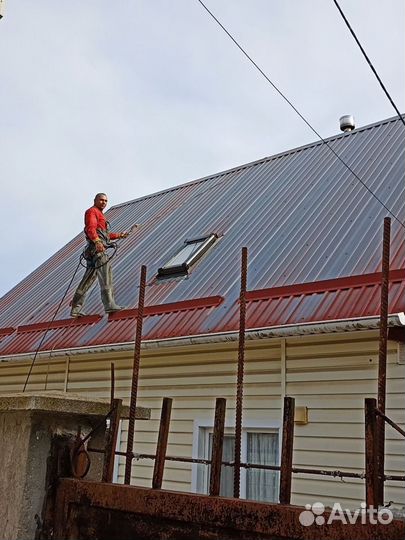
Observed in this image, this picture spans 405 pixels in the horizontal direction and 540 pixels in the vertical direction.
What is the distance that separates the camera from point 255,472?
6793 mm

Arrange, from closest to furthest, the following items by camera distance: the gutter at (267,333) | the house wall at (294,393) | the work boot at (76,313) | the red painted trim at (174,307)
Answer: the gutter at (267,333) < the house wall at (294,393) < the red painted trim at (174,307) < the work boot at (76,313)

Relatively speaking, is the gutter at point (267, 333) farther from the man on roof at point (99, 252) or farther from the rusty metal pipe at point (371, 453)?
the rusty metal pipe at point (371, 453)

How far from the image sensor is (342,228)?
7.73 m

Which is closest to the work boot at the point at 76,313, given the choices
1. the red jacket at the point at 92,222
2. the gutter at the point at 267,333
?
the gutter at the point at 267,333

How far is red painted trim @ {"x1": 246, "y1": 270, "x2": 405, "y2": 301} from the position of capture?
614 centimetres

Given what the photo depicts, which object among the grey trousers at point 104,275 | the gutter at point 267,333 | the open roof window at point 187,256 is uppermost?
the open roof window at point 187,256

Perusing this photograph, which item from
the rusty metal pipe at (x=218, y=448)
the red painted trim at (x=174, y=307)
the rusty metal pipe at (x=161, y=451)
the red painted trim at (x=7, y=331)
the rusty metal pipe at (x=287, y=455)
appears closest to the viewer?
the rusty metal pipe at (x=287, y=455)

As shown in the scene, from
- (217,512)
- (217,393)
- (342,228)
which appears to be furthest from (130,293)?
(217,512)

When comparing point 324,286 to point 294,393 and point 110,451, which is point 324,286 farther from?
point 110,451

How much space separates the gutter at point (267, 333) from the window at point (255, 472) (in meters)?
1.17

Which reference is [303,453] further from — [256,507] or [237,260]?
[256,507]

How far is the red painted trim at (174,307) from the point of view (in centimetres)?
755

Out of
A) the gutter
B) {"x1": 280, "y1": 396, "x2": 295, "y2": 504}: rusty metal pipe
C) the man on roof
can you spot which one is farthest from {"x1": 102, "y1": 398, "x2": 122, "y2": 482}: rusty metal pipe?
the man on roof

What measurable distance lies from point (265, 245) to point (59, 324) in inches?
139
